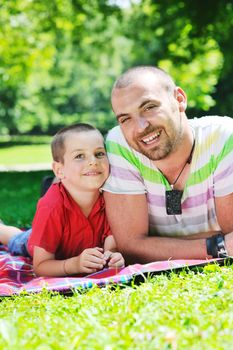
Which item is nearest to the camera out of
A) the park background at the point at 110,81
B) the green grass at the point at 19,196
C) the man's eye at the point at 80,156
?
the park background at the point at 110,81

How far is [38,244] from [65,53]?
4649cm

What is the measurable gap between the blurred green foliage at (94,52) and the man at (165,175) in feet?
38.6

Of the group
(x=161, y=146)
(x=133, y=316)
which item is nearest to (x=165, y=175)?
(x=161, y=146)

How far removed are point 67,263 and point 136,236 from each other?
52 cm

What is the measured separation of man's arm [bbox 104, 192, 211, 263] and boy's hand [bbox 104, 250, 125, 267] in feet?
0.63

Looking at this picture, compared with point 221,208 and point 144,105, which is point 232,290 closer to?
point 221,208

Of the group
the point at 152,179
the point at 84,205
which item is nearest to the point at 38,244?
the point at 84,205

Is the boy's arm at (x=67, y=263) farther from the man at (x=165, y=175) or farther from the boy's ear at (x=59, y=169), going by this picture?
the boy's ear at (x=59, y=169)

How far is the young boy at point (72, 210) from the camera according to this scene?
4.17 m

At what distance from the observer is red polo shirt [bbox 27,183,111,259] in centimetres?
419

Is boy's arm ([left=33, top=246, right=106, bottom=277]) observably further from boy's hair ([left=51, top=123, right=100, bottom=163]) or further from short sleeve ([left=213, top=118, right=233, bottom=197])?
short sleeve ([left=213, top=118, right=233, bottom=197])

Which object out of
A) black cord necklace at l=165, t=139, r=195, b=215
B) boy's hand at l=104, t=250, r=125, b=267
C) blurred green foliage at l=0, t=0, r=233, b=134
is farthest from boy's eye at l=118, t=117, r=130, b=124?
blurred green foliage at l=0, t=0, r=233, b=134

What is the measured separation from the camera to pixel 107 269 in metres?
3.91

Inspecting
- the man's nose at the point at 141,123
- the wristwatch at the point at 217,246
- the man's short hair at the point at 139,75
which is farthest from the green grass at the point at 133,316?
the man's short hair at the point at 139,75
